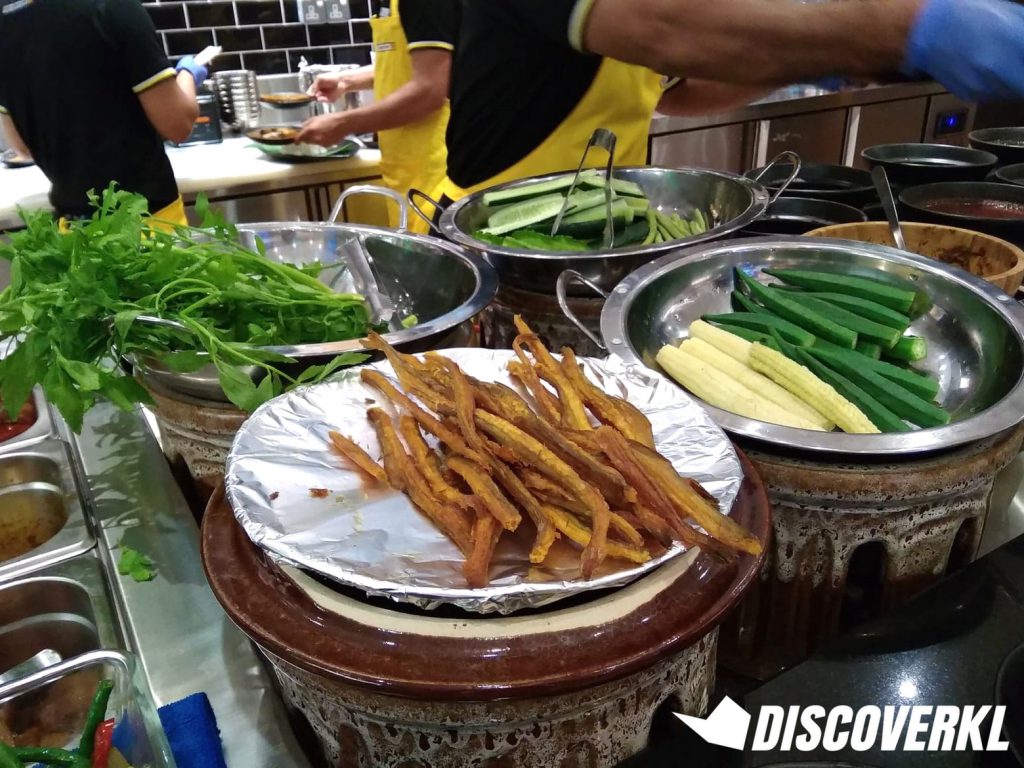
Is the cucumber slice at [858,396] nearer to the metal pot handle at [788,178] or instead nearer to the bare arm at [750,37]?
the metal pot handle at [788,178]

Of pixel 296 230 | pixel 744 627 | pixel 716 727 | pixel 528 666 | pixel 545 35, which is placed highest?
pixel 545 35

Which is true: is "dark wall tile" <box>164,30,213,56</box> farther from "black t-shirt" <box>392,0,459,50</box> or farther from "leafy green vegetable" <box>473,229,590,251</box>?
"leafy green vegetable" <box>473,229,590,251</box>

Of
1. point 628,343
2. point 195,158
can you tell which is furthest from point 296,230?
point 195,158

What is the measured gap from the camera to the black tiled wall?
4.37 metres

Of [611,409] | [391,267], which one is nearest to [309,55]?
[391,267]

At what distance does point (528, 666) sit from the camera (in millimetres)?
671

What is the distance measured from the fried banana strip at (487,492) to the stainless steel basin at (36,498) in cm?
71

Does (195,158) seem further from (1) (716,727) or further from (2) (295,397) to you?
(1) (716,727)

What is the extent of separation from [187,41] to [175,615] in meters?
4.33

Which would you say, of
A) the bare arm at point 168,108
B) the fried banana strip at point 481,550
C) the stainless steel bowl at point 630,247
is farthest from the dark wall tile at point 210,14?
the fried banana strip at point 481,550

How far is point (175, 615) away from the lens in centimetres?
102

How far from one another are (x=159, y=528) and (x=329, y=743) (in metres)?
0.52

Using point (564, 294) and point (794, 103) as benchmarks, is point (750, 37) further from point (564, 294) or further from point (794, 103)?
point (794, 103)

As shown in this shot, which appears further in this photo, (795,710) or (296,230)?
(296,230)
